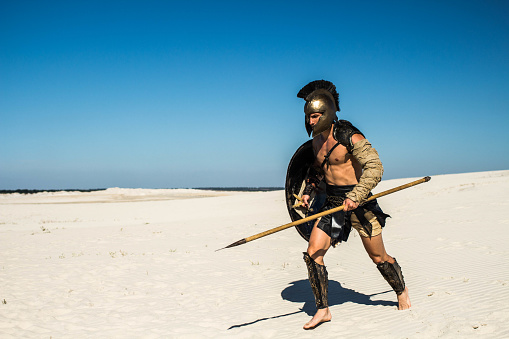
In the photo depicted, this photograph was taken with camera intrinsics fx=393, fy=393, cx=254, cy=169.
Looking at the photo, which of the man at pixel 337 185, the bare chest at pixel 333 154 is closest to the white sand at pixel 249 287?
the man at pixel 337 185

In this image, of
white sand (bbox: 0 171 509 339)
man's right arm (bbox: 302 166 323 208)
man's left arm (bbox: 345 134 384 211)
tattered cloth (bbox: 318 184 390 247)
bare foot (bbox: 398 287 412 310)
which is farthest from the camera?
man's right arm (bbox: 302 166 323 208)

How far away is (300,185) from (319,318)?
1.61 metres

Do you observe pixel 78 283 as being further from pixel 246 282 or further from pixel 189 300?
pixel 246 282

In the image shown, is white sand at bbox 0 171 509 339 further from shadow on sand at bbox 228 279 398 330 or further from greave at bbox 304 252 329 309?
greave at bbox 304 252 329 309

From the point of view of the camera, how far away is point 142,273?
779 centimetres

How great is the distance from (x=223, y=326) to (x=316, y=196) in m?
1.92

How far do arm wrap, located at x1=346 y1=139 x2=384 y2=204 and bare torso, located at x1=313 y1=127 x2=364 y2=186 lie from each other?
0.65ft

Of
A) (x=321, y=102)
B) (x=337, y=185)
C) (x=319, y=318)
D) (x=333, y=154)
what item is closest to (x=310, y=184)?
(x=337, y=185)

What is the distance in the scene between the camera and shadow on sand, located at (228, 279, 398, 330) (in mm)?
5125

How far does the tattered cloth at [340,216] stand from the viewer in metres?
4.27

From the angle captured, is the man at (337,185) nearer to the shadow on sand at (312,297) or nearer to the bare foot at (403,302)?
the bare foot at (403,302)

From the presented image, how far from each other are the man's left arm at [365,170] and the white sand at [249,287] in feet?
4.66

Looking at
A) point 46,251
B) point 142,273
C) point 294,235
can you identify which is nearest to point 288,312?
point 142,273

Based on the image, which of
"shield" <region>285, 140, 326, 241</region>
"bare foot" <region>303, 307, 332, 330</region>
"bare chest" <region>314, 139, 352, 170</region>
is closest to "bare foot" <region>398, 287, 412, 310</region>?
"bare foot" <region>303, 307, 332, 330</region>
